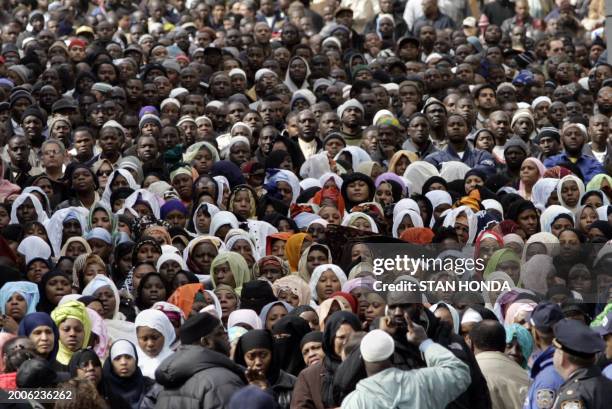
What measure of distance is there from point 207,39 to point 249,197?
7.39 m

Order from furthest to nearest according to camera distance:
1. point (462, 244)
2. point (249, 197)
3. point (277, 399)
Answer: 1. point (249, 197)
2. point (462, 244)
3. point (277, 399)

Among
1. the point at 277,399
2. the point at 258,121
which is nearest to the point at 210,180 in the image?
the point at 258,121

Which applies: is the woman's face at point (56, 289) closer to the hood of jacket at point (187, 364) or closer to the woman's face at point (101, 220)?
the woman's face at point (101, 220)

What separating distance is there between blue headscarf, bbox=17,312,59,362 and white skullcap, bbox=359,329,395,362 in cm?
338

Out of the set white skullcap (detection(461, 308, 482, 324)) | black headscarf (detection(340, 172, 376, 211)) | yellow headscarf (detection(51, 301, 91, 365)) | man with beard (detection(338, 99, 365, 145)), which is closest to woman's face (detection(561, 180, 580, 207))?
black headscarf (detection(340, 172, 376, 211))

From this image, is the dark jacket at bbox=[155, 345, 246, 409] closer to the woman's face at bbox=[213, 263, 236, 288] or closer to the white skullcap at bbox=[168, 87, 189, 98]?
the woman's face at bbox=[213, 263, 236, 288]

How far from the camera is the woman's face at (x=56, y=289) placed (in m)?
14.4

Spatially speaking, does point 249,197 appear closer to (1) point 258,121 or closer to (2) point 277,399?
(1) point 258,121

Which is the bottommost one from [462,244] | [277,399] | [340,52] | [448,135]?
[277,399]

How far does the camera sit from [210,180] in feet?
58.5

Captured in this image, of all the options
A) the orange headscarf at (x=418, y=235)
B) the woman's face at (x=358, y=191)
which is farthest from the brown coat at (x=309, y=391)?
the woman's face at (x=358, y=191)

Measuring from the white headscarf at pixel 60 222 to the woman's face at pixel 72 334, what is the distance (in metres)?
3.20

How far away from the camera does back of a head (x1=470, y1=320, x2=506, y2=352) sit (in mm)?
10945

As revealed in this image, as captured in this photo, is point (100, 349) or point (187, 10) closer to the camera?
point (100, 349)
